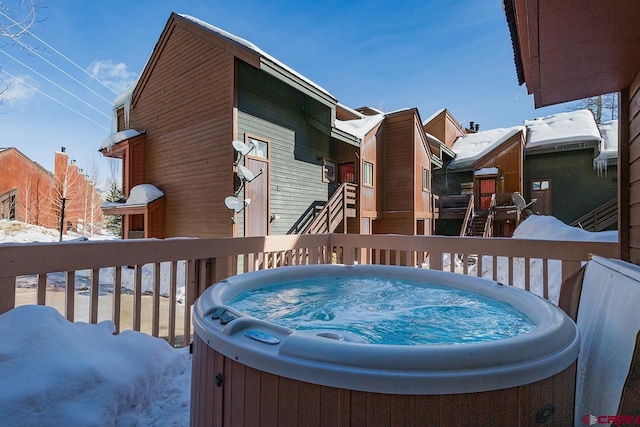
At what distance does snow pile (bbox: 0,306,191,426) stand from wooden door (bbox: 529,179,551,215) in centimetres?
1372

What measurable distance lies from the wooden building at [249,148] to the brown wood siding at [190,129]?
0.03m

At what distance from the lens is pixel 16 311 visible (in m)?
1.60

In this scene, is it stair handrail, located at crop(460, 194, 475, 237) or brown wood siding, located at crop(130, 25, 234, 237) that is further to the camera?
stair handrail, located at crop(460, 194, 475, 237)

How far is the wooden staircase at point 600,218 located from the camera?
10039 millimetres

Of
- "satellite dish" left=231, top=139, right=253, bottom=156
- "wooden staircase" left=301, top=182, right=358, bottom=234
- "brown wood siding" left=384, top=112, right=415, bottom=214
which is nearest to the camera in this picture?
"satellite dish" left=231, top=139, right=253, bottom=156

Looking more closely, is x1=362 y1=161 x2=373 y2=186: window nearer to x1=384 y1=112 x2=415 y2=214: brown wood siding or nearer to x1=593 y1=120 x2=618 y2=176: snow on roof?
x1=384 y1=112 x2=415 y2=214: brown wood siding

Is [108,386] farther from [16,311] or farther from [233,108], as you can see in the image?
Result: [233,108]

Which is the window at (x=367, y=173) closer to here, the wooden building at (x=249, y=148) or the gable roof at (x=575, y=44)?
the wooden building at (x=249, y=148)

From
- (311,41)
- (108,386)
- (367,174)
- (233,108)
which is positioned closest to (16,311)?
(108,386)

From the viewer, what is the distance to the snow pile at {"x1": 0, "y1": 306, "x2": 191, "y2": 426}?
4.40ft

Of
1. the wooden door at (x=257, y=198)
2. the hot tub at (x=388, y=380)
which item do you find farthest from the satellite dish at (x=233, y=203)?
the hot tub at (x=388, y=380)

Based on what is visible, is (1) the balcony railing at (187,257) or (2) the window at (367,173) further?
(2) the window at (367,173)

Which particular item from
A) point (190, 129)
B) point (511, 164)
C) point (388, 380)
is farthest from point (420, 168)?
point (388, 380)

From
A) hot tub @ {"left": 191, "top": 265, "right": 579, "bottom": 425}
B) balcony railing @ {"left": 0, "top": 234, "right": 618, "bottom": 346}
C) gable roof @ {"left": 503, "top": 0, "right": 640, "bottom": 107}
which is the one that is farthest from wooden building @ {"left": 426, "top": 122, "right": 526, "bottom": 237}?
hot tub @ {"left": 191, "top": 265, "right": 579, "bottom": 425}
